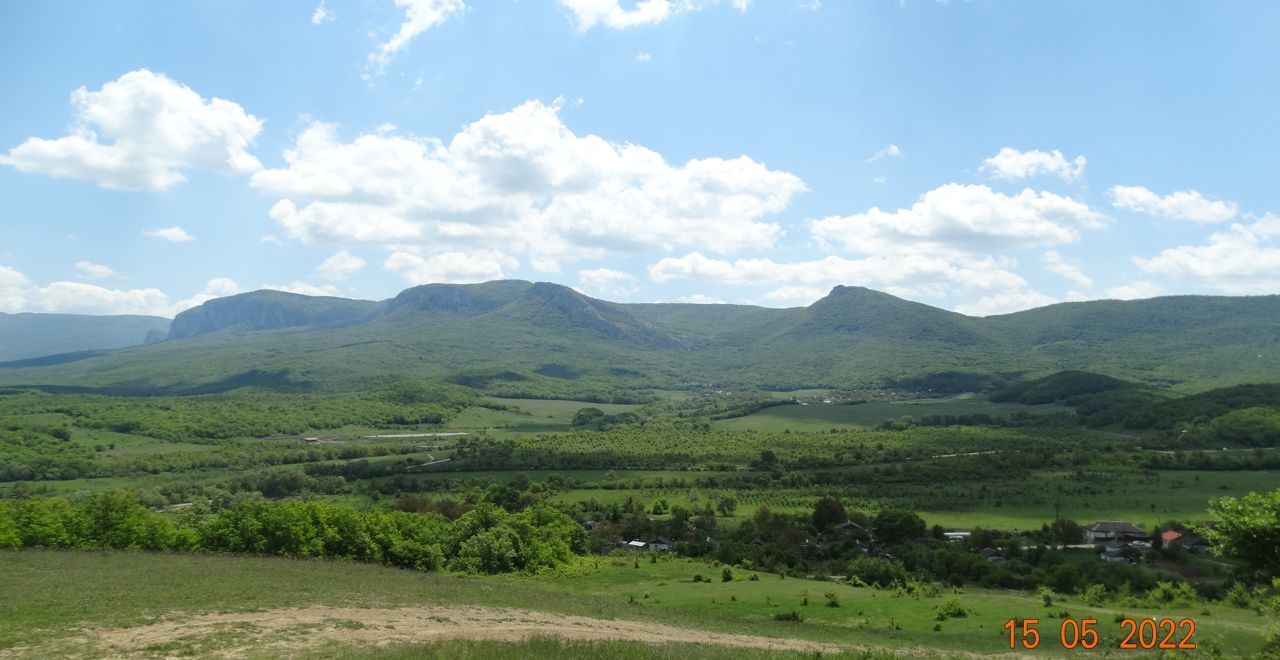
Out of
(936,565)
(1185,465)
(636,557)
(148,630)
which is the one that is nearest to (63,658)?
(148,630)

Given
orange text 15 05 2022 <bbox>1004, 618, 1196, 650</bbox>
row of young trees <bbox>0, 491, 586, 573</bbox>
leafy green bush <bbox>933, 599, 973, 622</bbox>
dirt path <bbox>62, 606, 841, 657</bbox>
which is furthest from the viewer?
row of young trees <bbox>0, 491, 586, 573</bbox>

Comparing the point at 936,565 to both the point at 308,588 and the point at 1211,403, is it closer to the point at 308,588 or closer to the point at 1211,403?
the point at 308,588

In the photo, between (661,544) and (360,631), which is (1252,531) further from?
(661,544)

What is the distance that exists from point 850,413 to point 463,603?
162962mm

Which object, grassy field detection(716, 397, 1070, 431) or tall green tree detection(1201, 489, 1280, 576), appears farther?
grassy field detection(716, 397, 1070, 431)

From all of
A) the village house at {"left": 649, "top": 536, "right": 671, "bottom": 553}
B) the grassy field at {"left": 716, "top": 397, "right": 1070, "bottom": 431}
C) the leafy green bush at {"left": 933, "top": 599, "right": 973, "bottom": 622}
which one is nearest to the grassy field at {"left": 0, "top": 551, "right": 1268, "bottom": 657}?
the leafy green bush at {"left": 933, "top": 599, "right": 973, "bottom": 622}

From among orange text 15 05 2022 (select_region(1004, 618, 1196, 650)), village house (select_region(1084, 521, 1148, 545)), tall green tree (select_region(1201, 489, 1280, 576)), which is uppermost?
tall green tree (select_region(1201, 489, 1280, 576))

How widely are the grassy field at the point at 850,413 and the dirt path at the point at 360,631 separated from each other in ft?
447

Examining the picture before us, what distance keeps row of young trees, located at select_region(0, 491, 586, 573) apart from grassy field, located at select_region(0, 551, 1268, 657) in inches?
196

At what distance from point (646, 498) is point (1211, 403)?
129m

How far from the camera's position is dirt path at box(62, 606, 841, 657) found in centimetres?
1997

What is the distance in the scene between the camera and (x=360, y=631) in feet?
75.7

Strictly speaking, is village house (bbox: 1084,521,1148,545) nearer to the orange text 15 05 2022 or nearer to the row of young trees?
the orange text 15 05 2022

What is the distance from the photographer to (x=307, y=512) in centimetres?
4888
